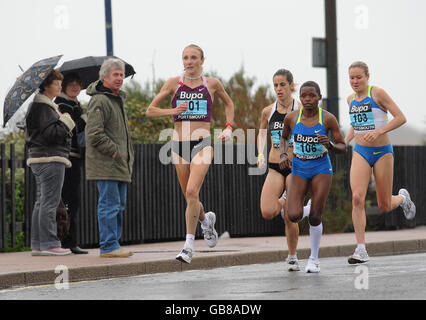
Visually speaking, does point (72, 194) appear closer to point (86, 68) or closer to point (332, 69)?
point (86, 68)

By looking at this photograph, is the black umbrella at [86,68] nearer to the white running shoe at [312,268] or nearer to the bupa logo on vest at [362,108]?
the bupa logo on vest at [362,108]

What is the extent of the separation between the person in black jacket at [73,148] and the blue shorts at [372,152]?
362cm

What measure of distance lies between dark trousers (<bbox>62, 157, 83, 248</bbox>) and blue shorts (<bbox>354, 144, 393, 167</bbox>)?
12.4 ft

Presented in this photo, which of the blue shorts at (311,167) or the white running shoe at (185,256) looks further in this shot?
the white running shoe at (185,256)

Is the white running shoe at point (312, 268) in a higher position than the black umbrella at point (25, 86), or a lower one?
lower

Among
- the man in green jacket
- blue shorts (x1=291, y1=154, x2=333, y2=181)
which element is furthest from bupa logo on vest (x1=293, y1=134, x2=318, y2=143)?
the man in green jacket

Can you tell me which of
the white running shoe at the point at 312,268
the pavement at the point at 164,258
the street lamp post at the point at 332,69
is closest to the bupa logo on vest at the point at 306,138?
the white running shoe at the point at 312,268

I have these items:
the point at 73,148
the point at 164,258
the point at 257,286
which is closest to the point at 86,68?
the point at 73,148

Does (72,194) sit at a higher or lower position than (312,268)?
higher

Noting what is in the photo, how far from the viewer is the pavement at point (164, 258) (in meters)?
9.86

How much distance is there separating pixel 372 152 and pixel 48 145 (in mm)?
4043

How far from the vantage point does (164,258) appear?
11.1 metres

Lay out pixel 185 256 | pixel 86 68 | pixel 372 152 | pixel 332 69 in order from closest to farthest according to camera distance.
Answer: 1. pixel 185 256
2. pixel 372 152
3. pixel 86 68
4. pixel 332 69
